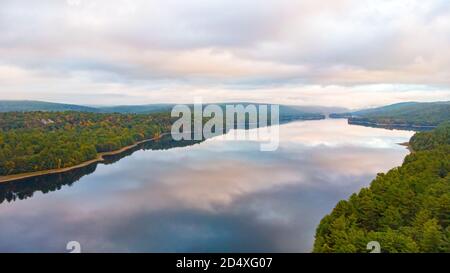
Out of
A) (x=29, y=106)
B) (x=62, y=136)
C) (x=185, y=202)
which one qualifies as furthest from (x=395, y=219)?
(x=29, y=106)

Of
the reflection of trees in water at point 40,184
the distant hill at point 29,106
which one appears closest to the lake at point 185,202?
the reflection of trees in water at point 40,184

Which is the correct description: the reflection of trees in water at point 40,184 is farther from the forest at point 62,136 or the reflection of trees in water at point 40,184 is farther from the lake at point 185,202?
the forest at point 62,136

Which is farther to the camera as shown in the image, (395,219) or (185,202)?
(185,202)

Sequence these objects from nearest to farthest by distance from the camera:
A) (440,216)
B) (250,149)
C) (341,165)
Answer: (440,216) → (341,165) → (250,149)

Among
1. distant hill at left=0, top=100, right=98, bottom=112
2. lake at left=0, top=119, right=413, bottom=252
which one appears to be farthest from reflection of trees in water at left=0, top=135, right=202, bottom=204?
distant hill at left=0, top=100, right=98, bottom=112

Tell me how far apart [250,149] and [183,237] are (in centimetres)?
4134

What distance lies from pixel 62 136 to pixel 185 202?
122 feet

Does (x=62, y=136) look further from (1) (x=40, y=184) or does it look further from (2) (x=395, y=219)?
(2) (x=395, y=219)

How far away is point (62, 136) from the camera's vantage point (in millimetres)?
57312

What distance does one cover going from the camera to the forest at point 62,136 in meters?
44.7

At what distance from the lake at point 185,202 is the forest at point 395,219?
13.8 ft
